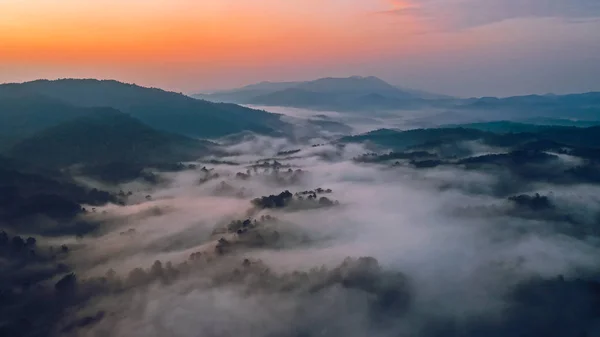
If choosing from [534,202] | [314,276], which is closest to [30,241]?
[314,276]

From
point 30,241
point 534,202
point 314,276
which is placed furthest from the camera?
point 534,202

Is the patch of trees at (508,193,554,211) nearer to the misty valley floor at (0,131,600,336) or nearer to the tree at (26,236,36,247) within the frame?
the misty valley floor at (0,131,600,336)

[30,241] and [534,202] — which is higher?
[30,241]

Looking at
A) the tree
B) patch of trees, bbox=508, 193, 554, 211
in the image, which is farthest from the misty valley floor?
patch of trees, bbox=508, 193, 554, 211

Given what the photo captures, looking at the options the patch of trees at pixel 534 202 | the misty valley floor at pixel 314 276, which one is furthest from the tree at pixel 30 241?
the patch of trees at pixel 534 202

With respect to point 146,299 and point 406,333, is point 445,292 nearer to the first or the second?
point 406,333

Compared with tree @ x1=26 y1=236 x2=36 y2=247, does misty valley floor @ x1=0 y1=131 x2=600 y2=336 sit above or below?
below

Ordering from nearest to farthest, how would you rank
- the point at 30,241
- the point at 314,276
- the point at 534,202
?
the point at 314,276, the point at 30,241, the point at 534,202

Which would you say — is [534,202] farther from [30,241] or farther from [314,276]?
[30,241]

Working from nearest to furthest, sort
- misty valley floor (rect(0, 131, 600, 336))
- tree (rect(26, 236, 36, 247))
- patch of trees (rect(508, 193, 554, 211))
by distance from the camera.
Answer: misty valley floor (rect(0, 131, 600, 336)) → tree (rect(26, 236, 36, 247)) → patch of trees (rect(508, 193, 554, 211))

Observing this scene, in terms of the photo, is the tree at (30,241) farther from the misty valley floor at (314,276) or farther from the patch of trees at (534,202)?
the patch of trees at (534,202)

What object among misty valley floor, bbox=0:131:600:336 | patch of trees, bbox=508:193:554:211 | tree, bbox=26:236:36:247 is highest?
tree, bbox=26:236:36:247

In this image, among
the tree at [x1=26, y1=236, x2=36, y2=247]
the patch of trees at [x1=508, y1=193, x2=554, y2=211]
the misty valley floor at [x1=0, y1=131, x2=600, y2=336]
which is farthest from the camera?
the patch of trees at [x1=508, y1=193, x2=554, y2=211]
